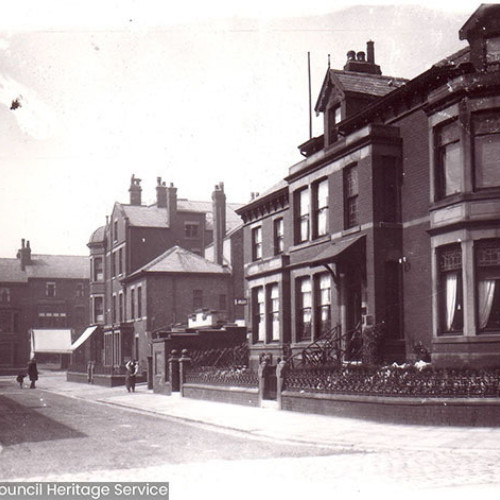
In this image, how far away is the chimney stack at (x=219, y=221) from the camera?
2099 inches

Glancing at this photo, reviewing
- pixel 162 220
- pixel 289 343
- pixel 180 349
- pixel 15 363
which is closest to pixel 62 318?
pixel 15 363

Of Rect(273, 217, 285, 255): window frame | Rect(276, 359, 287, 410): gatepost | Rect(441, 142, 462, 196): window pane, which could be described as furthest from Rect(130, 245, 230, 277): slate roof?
Rect(441, 142, 462, 196): window pane

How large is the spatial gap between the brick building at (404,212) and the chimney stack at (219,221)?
76.7ft

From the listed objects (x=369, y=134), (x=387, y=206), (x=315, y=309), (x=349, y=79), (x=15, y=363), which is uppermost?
(x=349, y=79)

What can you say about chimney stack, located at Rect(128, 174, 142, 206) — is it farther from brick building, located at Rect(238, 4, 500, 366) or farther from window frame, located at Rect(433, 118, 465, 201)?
window frame, located at Rect(433, 118, 465, 201)

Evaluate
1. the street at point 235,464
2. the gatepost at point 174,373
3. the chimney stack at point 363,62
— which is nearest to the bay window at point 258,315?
the gatepost at point 174,373

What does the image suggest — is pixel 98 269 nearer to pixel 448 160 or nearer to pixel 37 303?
pixel 37 303

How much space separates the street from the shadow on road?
2.0 inches

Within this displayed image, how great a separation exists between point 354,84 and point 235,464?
1708cm

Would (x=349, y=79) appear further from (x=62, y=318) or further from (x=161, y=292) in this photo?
(x=62, y=318)

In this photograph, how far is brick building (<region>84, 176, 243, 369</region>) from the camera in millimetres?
48719

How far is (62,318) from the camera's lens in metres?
75.9

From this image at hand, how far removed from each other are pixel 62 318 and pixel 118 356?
1014 inches

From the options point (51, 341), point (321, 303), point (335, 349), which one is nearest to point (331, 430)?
point (335, 349)
